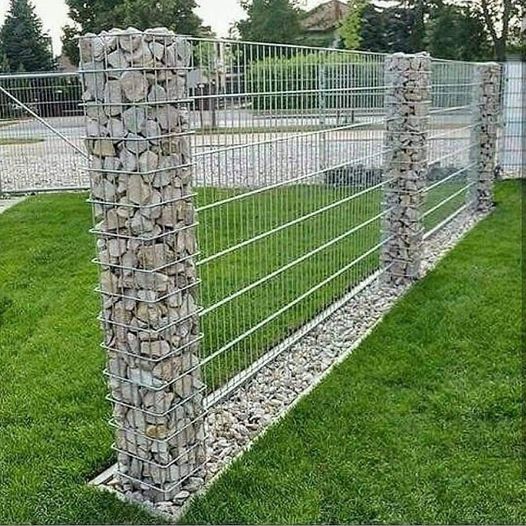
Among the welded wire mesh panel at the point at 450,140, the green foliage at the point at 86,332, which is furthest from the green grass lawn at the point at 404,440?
the welded wire mesh panel at the point at 450,140

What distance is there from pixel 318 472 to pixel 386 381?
88cm

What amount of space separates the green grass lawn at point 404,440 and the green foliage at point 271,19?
21.5 m

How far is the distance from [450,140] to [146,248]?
15.5 ft

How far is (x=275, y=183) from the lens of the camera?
3.31 m

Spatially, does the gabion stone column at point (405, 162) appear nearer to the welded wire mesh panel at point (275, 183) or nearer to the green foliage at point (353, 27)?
the welded wire mesh panel at point (275, 183)

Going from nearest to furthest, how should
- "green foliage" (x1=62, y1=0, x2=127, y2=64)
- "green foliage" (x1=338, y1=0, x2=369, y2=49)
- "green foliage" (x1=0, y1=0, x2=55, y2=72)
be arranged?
"green foliage" (x1=338, y1=0, x2=369, y2=49) → "green foliage" (x1=0, y1=0, x2=55, y2=72) → "green foliage" (x1=62, y1=0, x2=127, y2=64)

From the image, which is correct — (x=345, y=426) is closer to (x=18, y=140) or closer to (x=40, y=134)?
(x=40, y=134)

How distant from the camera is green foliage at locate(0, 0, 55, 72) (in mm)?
23344

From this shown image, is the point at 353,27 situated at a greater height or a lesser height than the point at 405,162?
greater

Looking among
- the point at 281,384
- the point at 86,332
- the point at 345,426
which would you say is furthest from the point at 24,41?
the point at 345,426

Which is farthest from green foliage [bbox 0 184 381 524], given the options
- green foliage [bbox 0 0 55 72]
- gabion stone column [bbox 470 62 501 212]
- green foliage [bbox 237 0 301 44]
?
green foliage [bbox 237 0 301 44]

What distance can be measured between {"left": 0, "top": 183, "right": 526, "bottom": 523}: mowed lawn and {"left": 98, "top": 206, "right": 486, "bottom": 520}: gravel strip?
86 millimetres

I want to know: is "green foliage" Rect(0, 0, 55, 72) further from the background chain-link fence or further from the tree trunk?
the background chain-link fence

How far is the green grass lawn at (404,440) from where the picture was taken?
2424 mm
